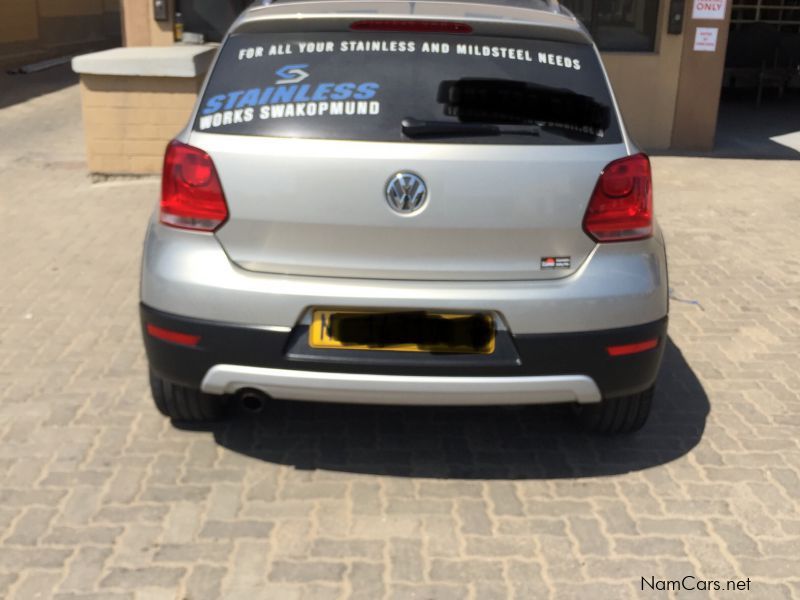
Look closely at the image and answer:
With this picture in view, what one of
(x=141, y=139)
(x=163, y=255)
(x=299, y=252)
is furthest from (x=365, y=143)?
(x=141, y=139)

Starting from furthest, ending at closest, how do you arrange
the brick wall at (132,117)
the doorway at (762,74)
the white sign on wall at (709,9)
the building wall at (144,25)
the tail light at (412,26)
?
the doorway at (762,74)
the white sign on wall at (709,9)
the building wall at (144,25)
the brick wall at (132,117)
the tail light at (412,26)

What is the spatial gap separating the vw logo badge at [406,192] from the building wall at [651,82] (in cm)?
798

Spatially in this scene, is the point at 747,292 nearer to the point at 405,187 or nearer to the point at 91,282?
the point at 405,187

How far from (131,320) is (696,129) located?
7790 mm

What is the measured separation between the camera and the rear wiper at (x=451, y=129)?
3186 mm

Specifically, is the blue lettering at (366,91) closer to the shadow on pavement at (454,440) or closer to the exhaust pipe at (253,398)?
the exhaust pipe at (253,398)

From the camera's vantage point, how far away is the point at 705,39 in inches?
420

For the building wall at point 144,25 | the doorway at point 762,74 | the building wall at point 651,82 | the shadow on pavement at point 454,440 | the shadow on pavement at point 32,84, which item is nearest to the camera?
the shadow on pavement at point 454,440

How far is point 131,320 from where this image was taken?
17.2 feet

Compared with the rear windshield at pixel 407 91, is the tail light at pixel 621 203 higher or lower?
lower

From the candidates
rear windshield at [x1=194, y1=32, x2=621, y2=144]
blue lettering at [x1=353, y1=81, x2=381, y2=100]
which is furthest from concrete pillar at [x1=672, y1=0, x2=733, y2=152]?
blue lettering at [x1=353, y1=81, x2=381, y2=100]

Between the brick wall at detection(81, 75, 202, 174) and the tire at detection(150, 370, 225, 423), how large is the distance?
508 centimetres

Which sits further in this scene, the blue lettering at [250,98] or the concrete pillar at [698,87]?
the concrete pillar at [698,87]

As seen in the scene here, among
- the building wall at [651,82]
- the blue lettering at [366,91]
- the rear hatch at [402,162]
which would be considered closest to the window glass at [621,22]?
the building wall at [651,82]
